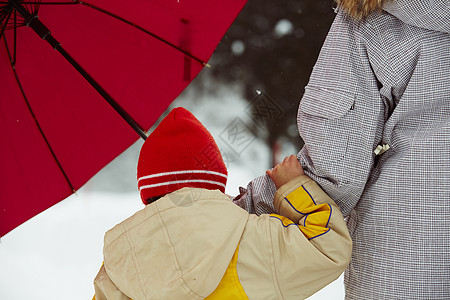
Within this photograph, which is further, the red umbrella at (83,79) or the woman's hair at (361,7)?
the red umbrella at (83,79)

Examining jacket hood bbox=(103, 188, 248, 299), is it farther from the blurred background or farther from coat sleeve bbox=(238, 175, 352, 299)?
the blurred background

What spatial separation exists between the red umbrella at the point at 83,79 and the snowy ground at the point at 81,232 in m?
0.58

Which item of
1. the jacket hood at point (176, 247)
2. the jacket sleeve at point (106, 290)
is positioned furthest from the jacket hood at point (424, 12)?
the jacket sleeve at point (106, 290)

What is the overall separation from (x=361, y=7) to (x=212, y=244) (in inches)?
19.9

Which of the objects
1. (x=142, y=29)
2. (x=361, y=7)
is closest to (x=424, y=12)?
(x=361, y=7)

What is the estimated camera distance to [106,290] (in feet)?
3.26

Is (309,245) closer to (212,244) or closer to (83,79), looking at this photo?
(212,244)

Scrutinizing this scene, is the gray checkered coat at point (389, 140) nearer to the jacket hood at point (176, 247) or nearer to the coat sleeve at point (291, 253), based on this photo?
the coat sleeve at point (291, 253)

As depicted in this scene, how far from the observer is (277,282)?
0.97 metres

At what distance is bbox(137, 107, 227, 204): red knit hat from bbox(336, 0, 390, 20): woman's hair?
14.2 inches

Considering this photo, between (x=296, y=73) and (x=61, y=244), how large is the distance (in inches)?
52.3

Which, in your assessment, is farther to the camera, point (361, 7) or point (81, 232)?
point (81, 232)

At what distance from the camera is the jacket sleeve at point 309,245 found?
96 cm

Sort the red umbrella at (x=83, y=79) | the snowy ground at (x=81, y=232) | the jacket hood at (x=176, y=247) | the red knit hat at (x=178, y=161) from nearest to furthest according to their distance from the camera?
the jacket hood at (x=176, y=247) < the red knit hat at (x=178, y=161) < the red umbrella at (x=83, y=79) < the snowy ground at (x=81, y=232)
